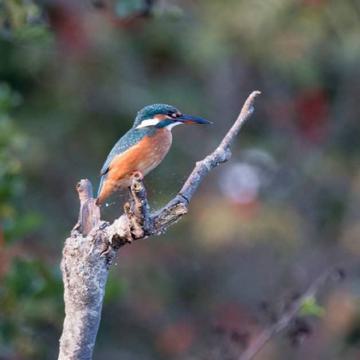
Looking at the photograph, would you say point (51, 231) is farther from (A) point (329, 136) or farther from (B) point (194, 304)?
(A) point (329, 136)

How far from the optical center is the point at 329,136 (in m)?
11.5

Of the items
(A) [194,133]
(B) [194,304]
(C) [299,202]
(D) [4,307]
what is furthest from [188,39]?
(D) [4,307]

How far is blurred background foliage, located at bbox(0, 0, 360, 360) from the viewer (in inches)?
432

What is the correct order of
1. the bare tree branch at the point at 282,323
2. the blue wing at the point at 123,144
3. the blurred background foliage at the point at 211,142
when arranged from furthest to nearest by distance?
the blurred background foliage at the point at 211,142, the bare tree branch at the point at 282,323, the blue wing at the point at 123,144

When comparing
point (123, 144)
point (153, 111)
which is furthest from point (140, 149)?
point (153, 111)

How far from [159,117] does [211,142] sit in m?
7.25

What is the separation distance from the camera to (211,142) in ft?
38.1

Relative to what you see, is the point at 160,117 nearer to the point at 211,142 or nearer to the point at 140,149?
the point at 140,149

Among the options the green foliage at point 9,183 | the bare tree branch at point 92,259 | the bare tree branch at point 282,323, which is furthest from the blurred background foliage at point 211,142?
the bare tree branch at point 92,259

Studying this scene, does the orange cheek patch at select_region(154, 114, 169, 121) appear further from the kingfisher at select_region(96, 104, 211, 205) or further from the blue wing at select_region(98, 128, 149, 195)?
the blue wing at select_region(98, 128, 149, 195)

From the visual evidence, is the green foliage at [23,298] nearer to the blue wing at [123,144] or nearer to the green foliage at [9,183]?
the green foliage at [9,183]

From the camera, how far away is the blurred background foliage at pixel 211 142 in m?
11.0

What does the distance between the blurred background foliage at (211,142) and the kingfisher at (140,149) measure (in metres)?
6.01

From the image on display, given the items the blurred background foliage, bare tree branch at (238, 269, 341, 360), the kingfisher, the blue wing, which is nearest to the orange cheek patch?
the kingfisher
